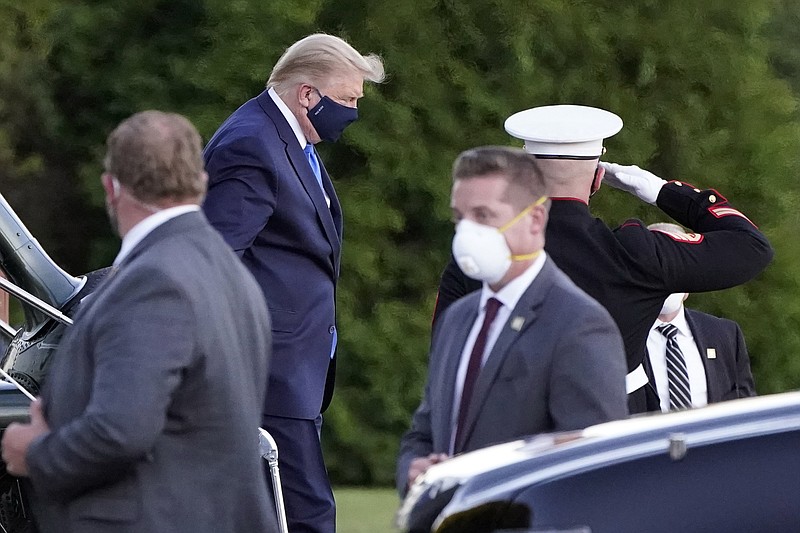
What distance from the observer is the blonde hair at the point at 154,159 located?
345 cm

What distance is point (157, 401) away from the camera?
3.32 meters

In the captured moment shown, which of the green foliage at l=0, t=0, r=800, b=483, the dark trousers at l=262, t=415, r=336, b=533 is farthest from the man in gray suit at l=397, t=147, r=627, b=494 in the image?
the green foliage at l=0, t=0, r=800, b=483

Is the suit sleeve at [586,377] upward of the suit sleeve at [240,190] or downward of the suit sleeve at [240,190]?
downward

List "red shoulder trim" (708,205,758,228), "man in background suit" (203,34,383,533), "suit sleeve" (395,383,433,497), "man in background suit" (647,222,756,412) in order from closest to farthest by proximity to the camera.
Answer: "suit sleeve" (395,383,433,497) < "red shoulder trim" (708,205,758,228) < "man in background suit" (203,34,383,533) < "man in background suit" (647,222,756,412)

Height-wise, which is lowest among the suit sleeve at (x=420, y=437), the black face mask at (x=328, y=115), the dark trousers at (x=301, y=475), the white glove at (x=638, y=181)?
the dark trousers at (x=301, y=475)

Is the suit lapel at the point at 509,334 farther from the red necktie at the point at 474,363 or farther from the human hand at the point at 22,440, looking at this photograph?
the human hand at the point at 22,440

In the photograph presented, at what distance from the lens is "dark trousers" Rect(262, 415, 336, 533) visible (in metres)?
5.37

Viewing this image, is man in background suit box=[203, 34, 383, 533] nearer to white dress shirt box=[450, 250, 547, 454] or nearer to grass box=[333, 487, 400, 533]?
white dress shirt box=[450, 250, 547, 454]

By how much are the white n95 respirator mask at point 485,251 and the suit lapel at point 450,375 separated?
0.50 feet

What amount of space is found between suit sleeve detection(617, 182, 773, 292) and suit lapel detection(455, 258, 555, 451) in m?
0.77

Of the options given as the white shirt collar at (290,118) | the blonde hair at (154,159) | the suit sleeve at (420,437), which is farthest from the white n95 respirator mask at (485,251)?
the white shirt collar at (290,118)

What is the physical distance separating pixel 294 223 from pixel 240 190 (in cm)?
22

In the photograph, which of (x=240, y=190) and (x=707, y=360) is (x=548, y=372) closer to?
(x=240, y=190)

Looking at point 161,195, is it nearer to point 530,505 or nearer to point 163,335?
point 163,335
